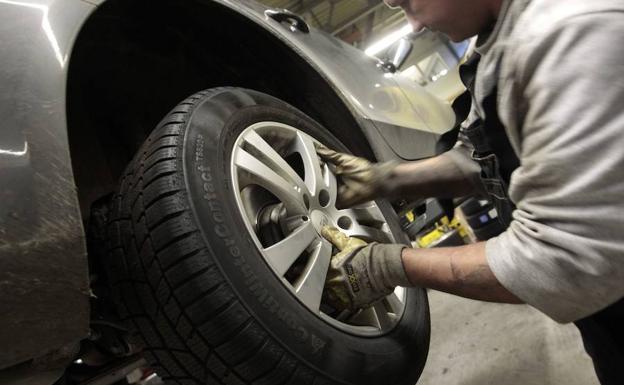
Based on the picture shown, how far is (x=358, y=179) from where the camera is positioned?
4.32 ft

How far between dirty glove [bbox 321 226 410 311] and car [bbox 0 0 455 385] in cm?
5

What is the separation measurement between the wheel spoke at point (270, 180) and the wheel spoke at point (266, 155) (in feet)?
0.06

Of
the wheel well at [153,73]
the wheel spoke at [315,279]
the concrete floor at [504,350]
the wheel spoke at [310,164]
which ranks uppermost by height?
the wheel well at [153,73]

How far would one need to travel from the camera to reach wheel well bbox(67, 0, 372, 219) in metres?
1.17

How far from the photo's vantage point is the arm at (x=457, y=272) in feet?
2.52

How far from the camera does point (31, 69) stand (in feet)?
2.22

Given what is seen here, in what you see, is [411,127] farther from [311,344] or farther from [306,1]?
[306,1]

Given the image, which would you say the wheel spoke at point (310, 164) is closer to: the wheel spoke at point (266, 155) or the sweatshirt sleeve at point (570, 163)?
the wheel spoke at point (266, 155)

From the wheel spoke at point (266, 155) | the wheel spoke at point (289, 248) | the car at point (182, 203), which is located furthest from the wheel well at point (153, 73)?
the wheel spoke at point (289, 248)

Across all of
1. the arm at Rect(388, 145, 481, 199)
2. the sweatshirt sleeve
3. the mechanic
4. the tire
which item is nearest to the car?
the tire

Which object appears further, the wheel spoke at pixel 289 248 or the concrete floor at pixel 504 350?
the concrete floor at pixel 504 350

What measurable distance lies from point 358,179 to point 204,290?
0.69 metres

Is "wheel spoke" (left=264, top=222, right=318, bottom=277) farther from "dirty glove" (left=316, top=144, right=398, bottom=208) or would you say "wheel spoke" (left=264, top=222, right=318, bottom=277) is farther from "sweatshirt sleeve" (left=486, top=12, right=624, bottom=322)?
"sweatshirt sleeve" (left=486, top=12, right=624, bottom=322)

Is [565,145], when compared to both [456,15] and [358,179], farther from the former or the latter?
[358,179]
